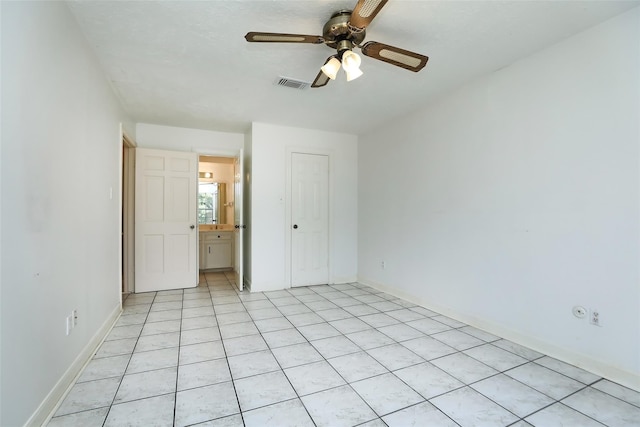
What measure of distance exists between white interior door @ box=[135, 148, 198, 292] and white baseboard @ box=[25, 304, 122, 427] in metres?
1.60

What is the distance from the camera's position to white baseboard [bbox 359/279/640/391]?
1907 millimetres

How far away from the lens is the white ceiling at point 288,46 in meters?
1.89

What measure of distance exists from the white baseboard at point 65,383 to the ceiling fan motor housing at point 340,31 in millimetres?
2614

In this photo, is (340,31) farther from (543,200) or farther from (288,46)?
(543,200)

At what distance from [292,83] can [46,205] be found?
221 centimetres

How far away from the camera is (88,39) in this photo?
219 cm

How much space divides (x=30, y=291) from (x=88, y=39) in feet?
6.10

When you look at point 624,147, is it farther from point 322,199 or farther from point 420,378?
point 322,199

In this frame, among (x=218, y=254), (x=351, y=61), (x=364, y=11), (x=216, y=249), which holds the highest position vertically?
(x=364, y=11)

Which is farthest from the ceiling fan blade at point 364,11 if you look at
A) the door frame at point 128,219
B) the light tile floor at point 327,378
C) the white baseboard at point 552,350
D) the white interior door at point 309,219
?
the door frame at point 128,219

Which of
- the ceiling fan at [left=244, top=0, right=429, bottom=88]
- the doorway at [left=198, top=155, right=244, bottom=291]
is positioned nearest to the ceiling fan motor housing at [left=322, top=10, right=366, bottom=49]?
the ceiling fan at [left=244, top=0, right=429, bottom=88]

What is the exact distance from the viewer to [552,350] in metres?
2.28

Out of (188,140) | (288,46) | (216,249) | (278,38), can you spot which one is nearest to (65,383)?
(278,38)

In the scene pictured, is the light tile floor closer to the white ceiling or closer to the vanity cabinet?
the white ceiling
